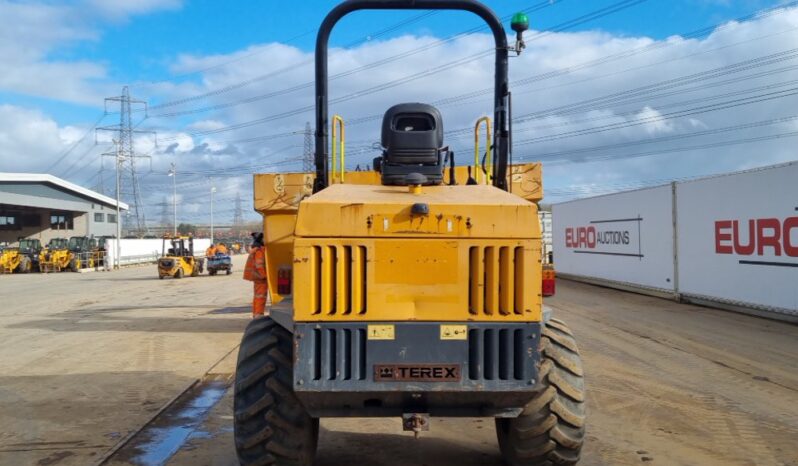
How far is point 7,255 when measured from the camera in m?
41.7

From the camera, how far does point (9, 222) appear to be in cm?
5741

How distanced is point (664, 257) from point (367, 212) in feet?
52.6

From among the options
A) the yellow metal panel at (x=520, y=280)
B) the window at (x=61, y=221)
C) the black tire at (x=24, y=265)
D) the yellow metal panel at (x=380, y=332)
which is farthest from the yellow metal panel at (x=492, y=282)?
the window at (x=61, y=221)

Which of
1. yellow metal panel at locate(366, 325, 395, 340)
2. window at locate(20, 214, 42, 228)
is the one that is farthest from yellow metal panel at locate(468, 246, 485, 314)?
window at locate(20, 214, 42, 228)

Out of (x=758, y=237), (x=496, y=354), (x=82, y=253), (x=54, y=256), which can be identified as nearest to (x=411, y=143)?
(x=496, y=354)

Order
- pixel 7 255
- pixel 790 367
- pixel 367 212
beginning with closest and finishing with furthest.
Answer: pixel 367 212 < pixel 790 367 < pixel 7 255

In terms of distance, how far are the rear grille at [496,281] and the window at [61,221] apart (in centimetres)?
6255

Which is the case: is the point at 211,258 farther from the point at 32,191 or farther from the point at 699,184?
the point at 699,184

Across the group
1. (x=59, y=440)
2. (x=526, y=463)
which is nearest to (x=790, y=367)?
(x=526, y=463)

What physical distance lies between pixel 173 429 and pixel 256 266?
5303mm

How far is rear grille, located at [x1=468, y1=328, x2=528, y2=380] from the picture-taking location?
Result: 3.98 m

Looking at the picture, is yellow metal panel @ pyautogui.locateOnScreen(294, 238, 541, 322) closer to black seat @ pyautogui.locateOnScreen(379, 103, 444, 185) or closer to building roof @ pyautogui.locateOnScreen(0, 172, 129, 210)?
black seat @ pyautogui.locateOnScreen(379, 103, 444, 185)

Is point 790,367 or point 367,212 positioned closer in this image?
point 367,212

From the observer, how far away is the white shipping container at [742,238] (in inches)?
516
